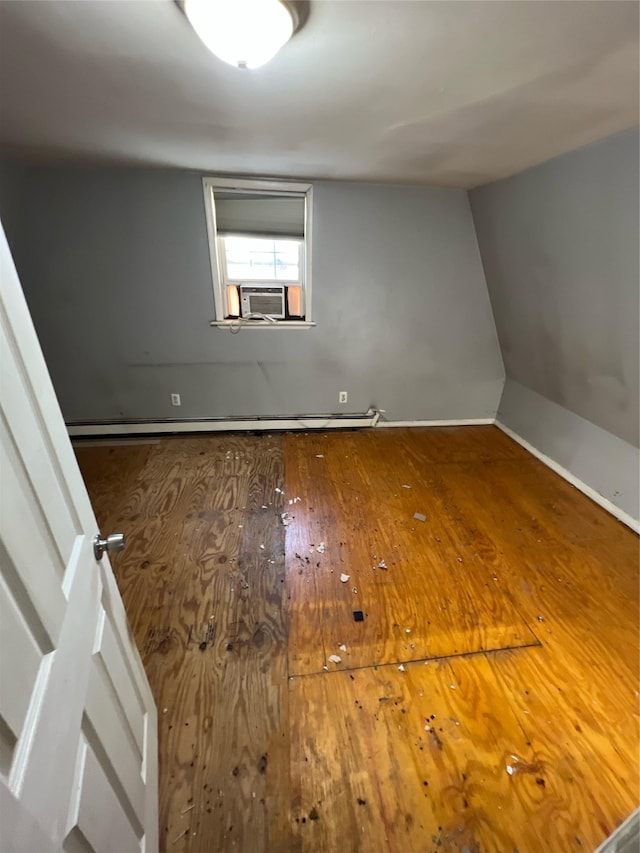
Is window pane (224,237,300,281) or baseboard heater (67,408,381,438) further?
baseboard heater (67,408,381,438)

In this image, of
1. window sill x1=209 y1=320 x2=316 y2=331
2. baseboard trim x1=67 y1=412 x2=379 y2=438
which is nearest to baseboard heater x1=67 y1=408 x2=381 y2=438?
baseboard trim x1=67 y1=412 x2=379 y2=438

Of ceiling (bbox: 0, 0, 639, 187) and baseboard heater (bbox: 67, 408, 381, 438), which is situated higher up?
ceiling (bbox: 0, 0, 639, 187)

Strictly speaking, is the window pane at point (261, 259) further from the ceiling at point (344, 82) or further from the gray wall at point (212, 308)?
the ceiling at point (344, 82)

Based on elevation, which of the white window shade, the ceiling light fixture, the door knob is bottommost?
the door knob

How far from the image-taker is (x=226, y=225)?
2.84 m

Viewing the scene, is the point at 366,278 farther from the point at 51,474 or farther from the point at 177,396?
the point at 51,474

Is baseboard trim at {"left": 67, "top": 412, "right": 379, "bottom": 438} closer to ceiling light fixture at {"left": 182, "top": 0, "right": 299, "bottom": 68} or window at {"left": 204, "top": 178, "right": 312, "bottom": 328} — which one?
window at {"left": 204, "top": 178, "right": 312, "bottom": 328}

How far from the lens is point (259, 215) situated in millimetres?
2871

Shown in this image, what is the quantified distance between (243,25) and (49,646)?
54.4 inches

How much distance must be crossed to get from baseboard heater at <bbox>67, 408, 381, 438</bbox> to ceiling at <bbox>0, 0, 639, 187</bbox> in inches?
75.4

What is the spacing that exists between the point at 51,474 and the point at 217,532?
1663 mm

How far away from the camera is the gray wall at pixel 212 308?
265 cm

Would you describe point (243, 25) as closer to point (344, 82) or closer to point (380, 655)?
point (344, 82)

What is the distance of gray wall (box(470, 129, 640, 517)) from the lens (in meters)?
1.72
